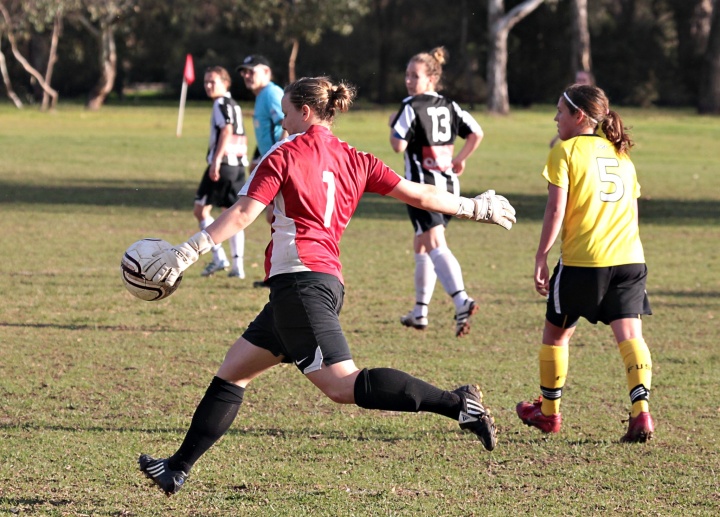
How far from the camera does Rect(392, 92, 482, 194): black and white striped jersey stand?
8883mm

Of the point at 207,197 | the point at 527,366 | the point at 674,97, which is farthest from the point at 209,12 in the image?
the point at 527,366

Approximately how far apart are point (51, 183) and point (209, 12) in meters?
52.5

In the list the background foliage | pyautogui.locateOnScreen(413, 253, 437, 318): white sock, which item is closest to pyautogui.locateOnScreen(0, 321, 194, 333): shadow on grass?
pyautogui.locateOnScreen(413, 253, 437, 318): white sock

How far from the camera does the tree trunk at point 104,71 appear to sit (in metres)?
Answer: 56.9

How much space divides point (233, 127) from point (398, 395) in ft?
24.2

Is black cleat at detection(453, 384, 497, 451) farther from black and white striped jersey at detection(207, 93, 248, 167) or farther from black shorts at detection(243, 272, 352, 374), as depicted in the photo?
black and white striped jersey at detection(207, 93, 248, 167)

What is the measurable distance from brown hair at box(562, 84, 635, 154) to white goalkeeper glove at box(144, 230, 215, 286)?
95.5 inches

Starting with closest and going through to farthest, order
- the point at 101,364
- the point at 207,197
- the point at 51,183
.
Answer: the point at 101,364
the point at 207,197
the point at 51,183

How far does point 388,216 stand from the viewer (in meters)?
18.2

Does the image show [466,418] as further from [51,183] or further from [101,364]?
[51,183]

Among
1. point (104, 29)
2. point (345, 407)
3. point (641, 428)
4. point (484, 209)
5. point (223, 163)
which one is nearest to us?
point (484, 209)

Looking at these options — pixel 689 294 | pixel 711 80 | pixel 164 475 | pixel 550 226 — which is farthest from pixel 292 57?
pixel 164 475

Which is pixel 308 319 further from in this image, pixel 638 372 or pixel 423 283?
pixel 423 283

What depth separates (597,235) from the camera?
233 inches
